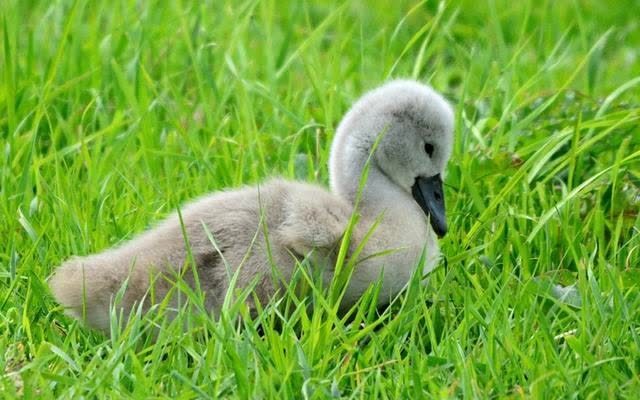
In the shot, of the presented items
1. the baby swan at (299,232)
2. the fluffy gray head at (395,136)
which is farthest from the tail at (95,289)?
the fluffy gray head at (395,136)

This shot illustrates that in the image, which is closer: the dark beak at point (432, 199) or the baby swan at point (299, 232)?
the baby swan at point (299, 232)

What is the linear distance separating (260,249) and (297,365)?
510 mm

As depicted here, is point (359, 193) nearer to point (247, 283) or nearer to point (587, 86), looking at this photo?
point (247, 283)

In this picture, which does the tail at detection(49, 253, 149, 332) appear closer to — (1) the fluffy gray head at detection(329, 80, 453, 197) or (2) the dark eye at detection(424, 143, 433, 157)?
(1) the fluffy gray head at detection(329, 80, 453, 197)

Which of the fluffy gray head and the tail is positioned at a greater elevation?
the fluffy gray head

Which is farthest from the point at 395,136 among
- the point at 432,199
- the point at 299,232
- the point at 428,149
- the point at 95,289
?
the point at 95,289

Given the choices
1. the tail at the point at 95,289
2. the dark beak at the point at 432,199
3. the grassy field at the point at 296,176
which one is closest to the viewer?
the grassy field at the point at 296,176

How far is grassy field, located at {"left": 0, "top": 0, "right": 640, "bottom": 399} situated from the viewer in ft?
12.7

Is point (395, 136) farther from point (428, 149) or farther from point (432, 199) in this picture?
point (432, 199)

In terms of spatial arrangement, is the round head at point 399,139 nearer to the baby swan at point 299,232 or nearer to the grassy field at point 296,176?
the baby swan at point 299,232

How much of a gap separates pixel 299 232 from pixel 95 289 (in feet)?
2.08

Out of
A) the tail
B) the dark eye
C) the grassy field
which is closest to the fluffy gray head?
the dark eye

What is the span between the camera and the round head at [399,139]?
461 cm

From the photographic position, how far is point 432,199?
183 inches
